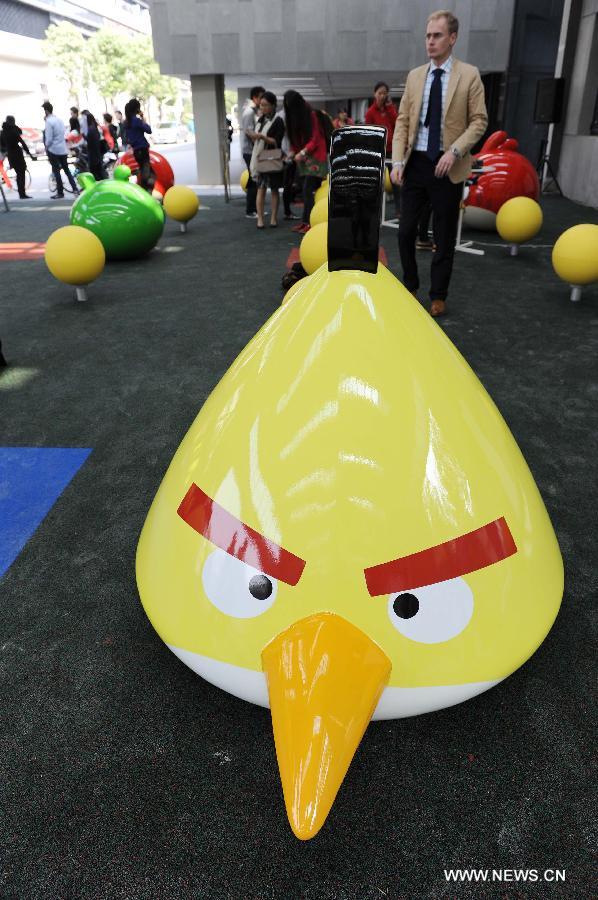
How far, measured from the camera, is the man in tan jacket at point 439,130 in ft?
13.0

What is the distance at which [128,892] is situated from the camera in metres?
1.31

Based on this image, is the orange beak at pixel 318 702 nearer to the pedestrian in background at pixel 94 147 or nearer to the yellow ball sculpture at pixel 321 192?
the yellow ball sculpture at pixel 321 192

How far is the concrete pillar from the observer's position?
13773 mm

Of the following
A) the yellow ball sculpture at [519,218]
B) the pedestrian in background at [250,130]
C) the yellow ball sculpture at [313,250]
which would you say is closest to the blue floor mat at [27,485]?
the yellow ball sculpture at [313,250]

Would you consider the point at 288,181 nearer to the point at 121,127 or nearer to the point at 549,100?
the point at 549,100

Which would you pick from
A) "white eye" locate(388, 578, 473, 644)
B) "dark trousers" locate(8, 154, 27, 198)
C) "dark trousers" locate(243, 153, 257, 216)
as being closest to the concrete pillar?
"dark trousers" locate(8, 154, 27, 198)

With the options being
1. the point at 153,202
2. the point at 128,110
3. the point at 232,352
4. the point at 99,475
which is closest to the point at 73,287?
the point at 153,202

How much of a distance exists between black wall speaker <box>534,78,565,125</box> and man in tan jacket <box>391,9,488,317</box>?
8.45 meters

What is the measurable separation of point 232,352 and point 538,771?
3.39m

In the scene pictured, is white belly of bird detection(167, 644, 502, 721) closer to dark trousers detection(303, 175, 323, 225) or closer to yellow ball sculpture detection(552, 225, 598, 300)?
yellow ball sculpture detection(552, 225, 598, 300)

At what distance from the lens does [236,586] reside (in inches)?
57.4

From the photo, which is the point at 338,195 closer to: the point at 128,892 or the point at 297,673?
the point at 297,673

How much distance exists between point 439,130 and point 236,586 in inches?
145

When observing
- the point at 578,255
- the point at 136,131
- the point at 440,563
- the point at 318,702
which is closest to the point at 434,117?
the point at 578,255
